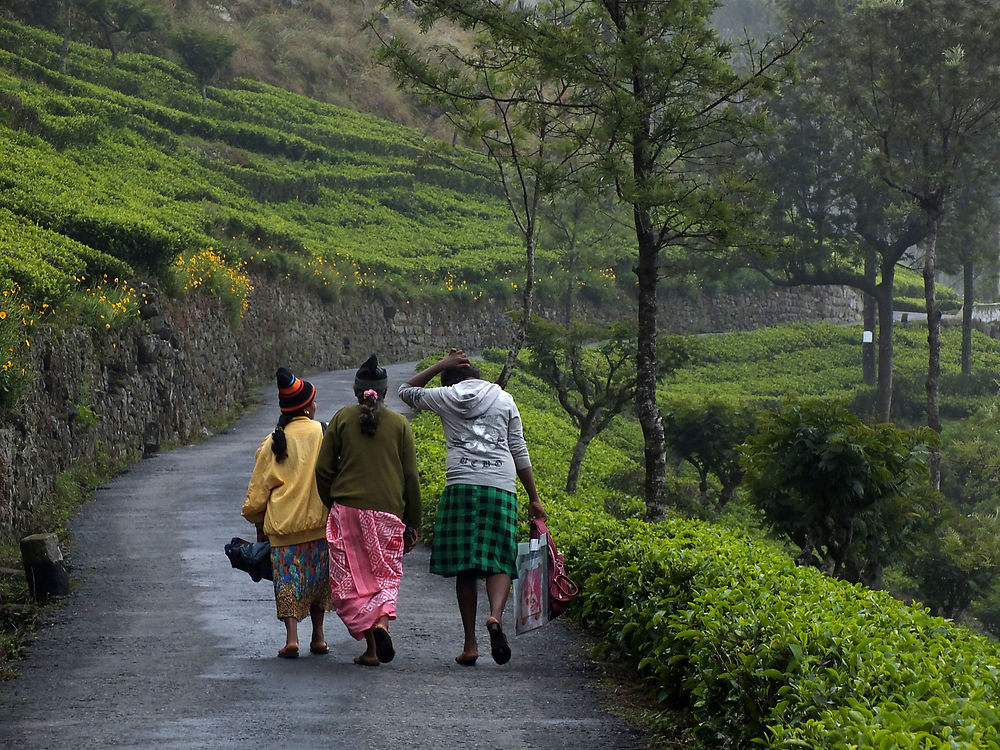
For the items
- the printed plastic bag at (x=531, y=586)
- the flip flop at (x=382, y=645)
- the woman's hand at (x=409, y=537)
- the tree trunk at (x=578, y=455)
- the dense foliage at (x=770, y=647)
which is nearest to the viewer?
the dense foliage at (x=770, y=647)

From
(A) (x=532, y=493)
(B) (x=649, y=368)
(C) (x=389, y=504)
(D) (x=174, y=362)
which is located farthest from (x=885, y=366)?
(C) (x=389, y=504)

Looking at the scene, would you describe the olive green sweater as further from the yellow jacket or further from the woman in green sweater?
the yellow jacket

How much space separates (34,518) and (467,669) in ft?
23.5

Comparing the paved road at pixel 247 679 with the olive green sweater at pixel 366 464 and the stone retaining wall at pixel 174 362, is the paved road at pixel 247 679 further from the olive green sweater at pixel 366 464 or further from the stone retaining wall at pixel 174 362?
the stone retaining wall at pixel 174 362

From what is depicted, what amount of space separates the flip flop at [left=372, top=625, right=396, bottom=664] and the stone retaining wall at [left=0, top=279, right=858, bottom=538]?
5.91 meters

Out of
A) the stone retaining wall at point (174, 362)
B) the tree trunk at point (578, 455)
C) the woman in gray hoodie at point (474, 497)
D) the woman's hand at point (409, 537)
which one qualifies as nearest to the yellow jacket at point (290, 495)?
the woman's hand at point (409, 537)

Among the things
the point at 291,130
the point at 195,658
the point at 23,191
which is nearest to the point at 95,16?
the point at 291,130

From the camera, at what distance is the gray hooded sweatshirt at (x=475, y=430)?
7441 mm

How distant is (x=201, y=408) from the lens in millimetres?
22812

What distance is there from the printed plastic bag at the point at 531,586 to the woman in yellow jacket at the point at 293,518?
1248 mm

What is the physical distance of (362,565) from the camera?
7477mm

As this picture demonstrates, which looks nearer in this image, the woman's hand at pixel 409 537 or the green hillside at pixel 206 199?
the woman's hand at pixel 409 537

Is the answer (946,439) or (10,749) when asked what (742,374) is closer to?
(946,439)

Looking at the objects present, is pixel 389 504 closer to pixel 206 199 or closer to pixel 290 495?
pixel 290 495
